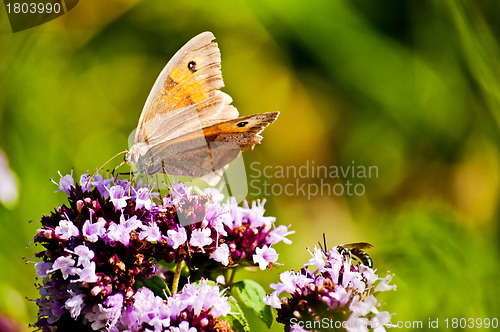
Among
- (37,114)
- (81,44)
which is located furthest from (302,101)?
(37,114)

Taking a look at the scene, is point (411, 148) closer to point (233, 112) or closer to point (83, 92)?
point (233, 112)

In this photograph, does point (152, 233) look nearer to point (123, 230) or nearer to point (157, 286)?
point (123, 230)

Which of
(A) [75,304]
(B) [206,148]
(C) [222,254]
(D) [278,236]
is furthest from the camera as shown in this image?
(B) [206,148]

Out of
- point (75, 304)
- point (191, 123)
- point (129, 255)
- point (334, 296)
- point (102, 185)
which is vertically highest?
point (191, 123)

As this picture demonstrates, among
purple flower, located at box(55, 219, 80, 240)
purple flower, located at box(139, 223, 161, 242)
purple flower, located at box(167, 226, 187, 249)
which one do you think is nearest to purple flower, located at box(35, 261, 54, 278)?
purple flower, located at box(55, 219, 80, 240)

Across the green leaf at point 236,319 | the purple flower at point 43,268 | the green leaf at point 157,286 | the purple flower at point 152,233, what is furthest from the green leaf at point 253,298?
the purple flower at point 43,268

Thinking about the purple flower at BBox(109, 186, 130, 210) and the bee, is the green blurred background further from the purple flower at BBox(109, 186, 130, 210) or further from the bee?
the purple flower at BBox(109, 186, 130, 210)

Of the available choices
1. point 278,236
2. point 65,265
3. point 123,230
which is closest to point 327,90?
point 278,236
